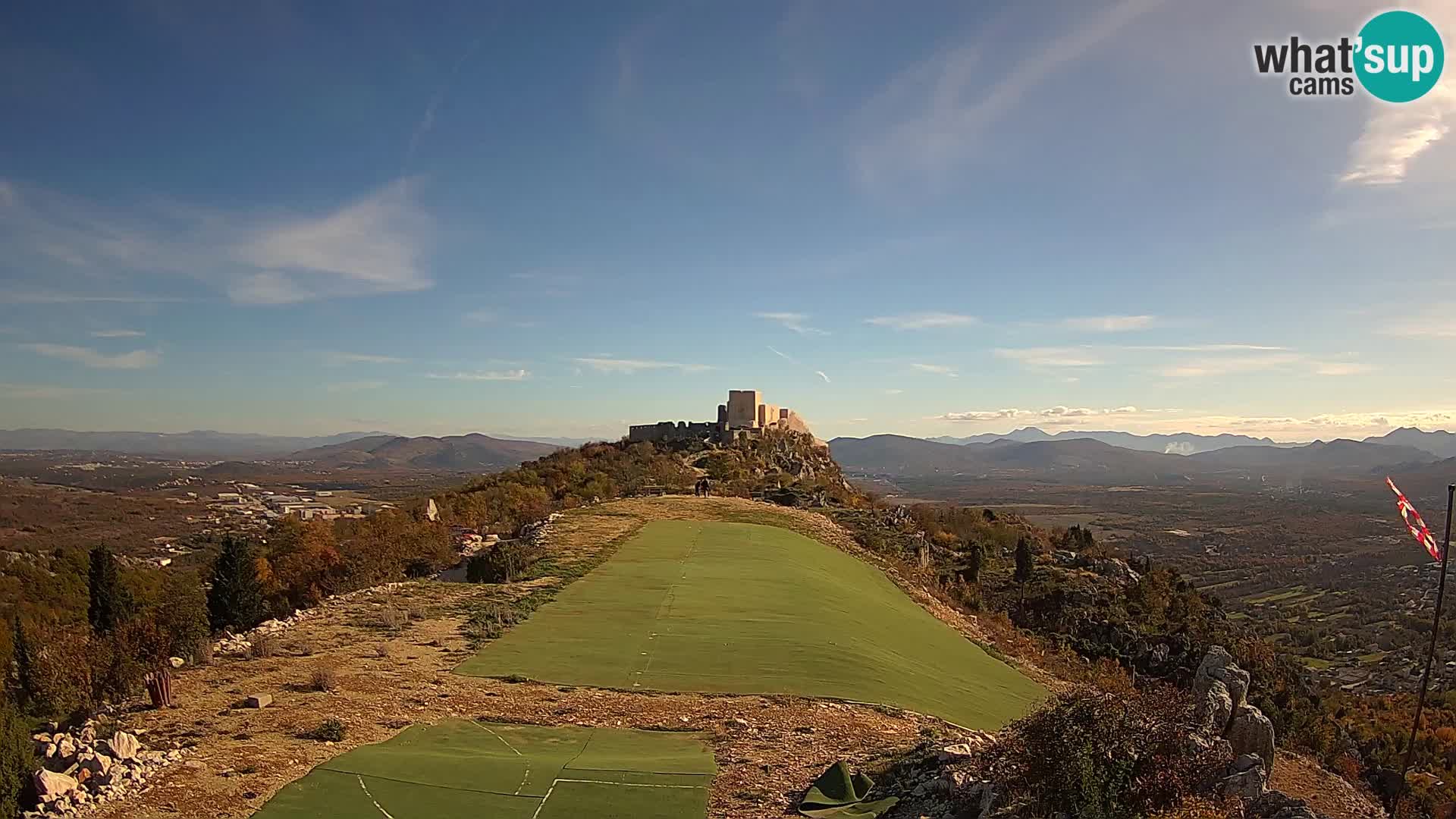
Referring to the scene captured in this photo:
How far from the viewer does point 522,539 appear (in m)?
28.3

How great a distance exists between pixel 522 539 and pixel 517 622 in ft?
35.1

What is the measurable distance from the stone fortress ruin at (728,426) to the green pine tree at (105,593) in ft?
135

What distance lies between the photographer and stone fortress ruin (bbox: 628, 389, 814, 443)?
230 ft

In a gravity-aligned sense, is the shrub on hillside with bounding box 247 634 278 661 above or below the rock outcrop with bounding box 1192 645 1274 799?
below

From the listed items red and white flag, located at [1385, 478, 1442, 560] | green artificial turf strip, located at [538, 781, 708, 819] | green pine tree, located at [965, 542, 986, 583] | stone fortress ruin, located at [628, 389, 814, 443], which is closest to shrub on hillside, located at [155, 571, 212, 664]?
green artificial turf strip, located at [538, 781, 708, 819]

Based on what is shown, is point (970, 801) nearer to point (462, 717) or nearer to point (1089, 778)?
point (1089, 778)

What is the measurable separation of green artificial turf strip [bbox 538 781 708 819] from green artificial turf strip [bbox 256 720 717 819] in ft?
0.05

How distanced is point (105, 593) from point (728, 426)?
1893 inches

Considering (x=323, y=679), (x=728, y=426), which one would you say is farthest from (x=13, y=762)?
(x=728, y=426)

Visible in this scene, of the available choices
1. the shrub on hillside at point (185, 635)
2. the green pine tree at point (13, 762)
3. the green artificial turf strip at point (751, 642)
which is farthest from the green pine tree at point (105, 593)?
the green pine tree at point (13, 762)

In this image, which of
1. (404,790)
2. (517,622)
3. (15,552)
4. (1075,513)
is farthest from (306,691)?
(1075,513)

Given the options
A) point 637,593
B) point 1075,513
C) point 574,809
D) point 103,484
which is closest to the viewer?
point 574,809

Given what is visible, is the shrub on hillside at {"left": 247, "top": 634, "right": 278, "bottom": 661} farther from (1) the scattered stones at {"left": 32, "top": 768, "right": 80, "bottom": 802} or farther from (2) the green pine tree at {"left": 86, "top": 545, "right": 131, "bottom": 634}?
(2) the green pine tree at {"left": 86, "top": 545, "right": 131, "bottom": 634}

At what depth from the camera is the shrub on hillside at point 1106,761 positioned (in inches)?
271
